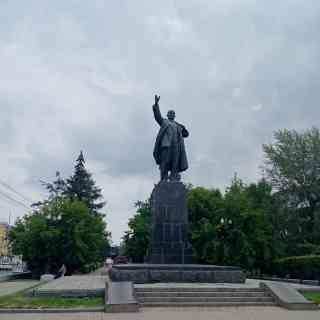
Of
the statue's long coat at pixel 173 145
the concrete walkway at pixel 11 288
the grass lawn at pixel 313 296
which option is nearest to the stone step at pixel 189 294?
the grass lawn at pixel 313 296

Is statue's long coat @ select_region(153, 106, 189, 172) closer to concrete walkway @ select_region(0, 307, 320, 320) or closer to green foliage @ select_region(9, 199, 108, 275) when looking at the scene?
concrete walkway @ select_region(0, 307, 320, 320)

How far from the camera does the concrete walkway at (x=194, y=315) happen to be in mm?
10211

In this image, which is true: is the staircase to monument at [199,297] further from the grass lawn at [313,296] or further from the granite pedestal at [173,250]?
the granite pedestal at [173,250]

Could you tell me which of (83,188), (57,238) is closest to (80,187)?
(83,188)

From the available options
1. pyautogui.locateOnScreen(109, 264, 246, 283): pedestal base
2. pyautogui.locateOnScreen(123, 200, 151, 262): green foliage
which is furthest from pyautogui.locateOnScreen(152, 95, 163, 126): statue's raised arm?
pyautogui.locateOnScreen(123, 200, 151, 262): green foliage

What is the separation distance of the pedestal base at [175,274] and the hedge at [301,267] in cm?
859

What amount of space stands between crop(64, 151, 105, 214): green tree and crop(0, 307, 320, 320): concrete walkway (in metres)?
45.1

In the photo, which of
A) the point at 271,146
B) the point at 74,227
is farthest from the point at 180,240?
the point at 271,146

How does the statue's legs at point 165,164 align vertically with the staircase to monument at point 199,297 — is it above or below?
above

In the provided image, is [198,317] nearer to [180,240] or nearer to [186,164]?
[180,240]

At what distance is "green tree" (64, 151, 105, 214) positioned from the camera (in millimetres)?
56281

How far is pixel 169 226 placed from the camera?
688 inches

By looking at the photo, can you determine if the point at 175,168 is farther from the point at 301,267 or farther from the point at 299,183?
the point at 299,183

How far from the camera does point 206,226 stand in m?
30.5
